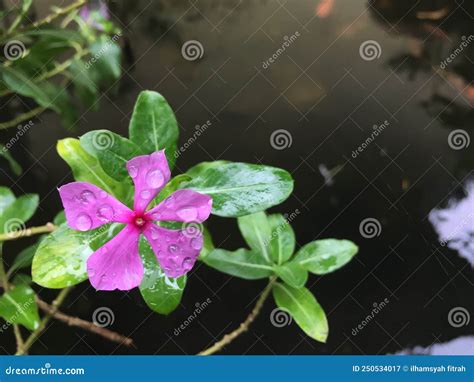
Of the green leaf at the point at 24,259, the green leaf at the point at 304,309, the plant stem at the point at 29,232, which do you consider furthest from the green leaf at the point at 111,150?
the green leaf at the point at 304,309

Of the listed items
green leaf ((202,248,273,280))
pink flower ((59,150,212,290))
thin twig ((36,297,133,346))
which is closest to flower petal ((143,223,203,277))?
pink flower ((59,150,212,290))

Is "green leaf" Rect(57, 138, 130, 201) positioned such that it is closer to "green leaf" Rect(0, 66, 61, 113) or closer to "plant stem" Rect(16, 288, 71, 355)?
"green leaf" Rect(0, 66, 61, 113)

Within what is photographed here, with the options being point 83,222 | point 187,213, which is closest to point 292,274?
point 187,213

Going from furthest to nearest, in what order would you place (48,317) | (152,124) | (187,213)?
(48,317) → (152,124) → (187,213)

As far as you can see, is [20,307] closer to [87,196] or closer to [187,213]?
[87,196]

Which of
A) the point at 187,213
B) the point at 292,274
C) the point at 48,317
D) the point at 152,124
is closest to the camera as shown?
the point at 187,213

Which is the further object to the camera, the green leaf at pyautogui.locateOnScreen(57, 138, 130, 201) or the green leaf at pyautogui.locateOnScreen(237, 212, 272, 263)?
the green leaf at pyautogui.locateOnScreen(237, 212, 272, 263)

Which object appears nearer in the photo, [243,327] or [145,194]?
[145,194]
